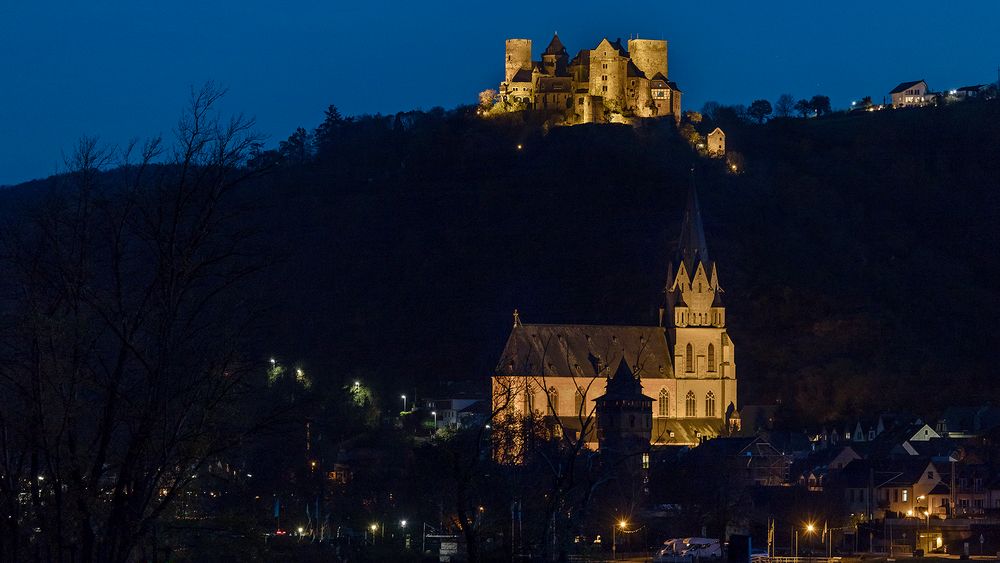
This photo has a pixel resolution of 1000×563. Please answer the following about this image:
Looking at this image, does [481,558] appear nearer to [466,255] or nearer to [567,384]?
[567,384]

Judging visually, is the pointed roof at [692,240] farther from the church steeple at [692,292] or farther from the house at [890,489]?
the house at [890,489]

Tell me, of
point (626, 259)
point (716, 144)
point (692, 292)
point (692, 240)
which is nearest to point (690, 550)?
point (692, 292)

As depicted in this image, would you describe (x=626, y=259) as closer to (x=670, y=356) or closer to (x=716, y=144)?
(x=716, y=144)

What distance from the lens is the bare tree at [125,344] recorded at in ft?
96.3

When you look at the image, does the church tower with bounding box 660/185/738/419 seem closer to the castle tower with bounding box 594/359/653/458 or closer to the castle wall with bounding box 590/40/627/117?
the castle tower with bounding box 594/359/653/458

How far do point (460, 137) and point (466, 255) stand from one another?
2800 centimetres

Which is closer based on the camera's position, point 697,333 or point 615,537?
point 615,537

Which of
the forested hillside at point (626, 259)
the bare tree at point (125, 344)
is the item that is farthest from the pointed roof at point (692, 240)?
the bare tree at point (125, 344)

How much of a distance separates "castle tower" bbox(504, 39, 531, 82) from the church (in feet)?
198

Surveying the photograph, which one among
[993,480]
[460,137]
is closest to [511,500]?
[993,480]

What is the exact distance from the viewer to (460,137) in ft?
647

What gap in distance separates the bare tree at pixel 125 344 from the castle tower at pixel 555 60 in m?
162

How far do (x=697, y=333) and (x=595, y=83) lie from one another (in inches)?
2474

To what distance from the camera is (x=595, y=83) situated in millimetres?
189875
